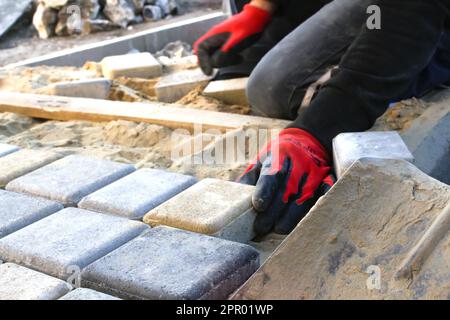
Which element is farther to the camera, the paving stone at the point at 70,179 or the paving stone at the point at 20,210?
the paving stone at the point at 70,179

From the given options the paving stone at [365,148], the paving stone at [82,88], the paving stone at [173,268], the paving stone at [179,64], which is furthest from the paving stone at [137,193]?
the paving stone at [179,64]

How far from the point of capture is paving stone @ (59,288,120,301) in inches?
60.0

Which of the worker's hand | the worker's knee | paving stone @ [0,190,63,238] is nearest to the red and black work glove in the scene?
the worker's knee

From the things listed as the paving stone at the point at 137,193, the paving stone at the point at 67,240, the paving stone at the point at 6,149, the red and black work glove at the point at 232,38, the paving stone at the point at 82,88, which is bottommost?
the paving stone at the point at 82,88

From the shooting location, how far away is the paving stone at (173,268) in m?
1.55

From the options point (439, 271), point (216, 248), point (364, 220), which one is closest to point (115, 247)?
point (216, 248)

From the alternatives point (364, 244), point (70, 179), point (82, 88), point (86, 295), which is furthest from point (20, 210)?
point (82, 88)

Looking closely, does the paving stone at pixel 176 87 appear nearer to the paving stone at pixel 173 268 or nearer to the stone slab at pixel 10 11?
the paving stone at pixel 173 268

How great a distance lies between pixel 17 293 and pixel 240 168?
1.09 metres

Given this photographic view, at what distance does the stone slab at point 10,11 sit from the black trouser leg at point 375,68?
17.4 feet

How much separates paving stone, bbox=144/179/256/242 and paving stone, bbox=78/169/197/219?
0.05 metres

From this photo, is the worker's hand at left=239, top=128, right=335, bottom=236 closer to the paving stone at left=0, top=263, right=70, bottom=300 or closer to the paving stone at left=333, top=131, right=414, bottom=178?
the paving stone at left=333, top=131, right=414, bottom=178

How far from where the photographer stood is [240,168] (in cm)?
246
